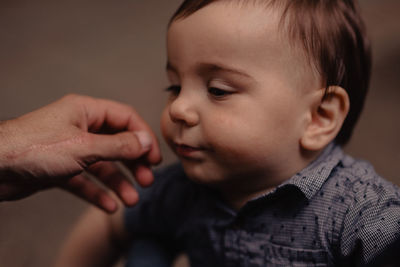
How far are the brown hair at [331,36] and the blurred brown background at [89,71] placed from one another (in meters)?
0.39

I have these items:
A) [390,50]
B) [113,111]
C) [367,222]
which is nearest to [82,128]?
[113,111]

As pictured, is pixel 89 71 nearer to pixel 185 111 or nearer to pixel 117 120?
pixel 117 120

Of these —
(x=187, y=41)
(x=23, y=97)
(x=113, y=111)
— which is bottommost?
(x=23, y=97)

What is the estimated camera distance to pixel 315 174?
2.37 ft

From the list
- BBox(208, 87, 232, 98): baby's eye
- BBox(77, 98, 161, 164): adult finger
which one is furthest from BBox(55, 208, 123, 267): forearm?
BBox(208, 87, 232, 98): baby's eye

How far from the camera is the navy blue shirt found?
0.66 metres

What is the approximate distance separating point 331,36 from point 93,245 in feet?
2.29

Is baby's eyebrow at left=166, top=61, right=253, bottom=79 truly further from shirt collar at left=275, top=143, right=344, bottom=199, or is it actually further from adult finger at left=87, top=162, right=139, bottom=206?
adult finger at left=87, top=162, right=139, bottom=206

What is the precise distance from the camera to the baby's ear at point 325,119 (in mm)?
738

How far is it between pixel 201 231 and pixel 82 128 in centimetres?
30

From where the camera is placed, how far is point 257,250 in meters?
0.75

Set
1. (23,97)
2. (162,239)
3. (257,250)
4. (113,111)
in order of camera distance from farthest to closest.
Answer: (23,97) → (162,239) → (113,111) → (257,250)

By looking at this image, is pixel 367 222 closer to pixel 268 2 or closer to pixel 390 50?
pixel 268 2

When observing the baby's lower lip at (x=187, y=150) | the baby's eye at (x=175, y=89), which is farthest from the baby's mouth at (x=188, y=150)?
the baby's eye at (x=175, y=89)
